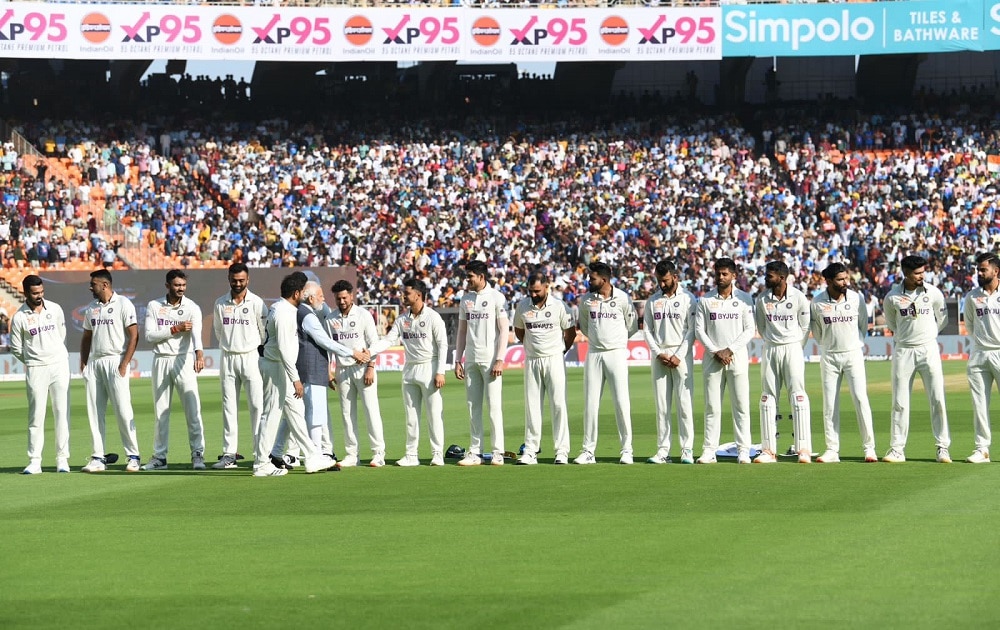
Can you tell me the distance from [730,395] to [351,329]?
4.18 meters

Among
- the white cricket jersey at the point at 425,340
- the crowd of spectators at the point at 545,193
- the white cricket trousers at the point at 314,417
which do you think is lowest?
the white cricket trousers at the point at 314,417

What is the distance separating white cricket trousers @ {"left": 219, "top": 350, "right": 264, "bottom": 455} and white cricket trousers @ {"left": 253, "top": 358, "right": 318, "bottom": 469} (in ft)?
1.64

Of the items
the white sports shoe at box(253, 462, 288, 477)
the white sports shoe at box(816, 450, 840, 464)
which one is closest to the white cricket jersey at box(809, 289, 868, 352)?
the white sports shoe at box(816, 450, 840, 464)

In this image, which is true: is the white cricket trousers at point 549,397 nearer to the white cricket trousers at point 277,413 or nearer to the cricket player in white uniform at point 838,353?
the white cricket trousers at point 277,413

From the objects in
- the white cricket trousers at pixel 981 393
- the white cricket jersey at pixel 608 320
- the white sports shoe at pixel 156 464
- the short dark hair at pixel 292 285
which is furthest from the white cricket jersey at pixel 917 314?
the white sports shoe at pixel 156 464

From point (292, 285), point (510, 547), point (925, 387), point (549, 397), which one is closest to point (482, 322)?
point (549, 397)

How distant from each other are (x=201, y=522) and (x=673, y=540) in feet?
12.6

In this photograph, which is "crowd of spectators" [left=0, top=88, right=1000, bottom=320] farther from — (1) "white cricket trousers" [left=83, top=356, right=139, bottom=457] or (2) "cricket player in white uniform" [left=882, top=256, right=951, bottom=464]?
(2) "cricket player in white uniform" [left=882, top=256, right=951, bottom=464]

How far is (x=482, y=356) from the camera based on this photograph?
1570 cm

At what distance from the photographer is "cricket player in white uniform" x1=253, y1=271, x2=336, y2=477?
47.6ft

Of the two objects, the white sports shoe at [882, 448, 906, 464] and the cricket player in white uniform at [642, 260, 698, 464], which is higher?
the cricket player in white uniform at [642, 260, 698, 464]

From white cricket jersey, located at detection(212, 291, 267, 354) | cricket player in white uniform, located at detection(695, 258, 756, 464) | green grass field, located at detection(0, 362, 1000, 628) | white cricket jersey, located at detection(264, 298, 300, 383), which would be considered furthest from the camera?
white cricket jersey, located at detection(212, 291, 267, 354)

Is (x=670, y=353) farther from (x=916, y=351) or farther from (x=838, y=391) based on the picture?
(x=916, y=351)

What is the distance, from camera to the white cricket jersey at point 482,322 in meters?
15.7
